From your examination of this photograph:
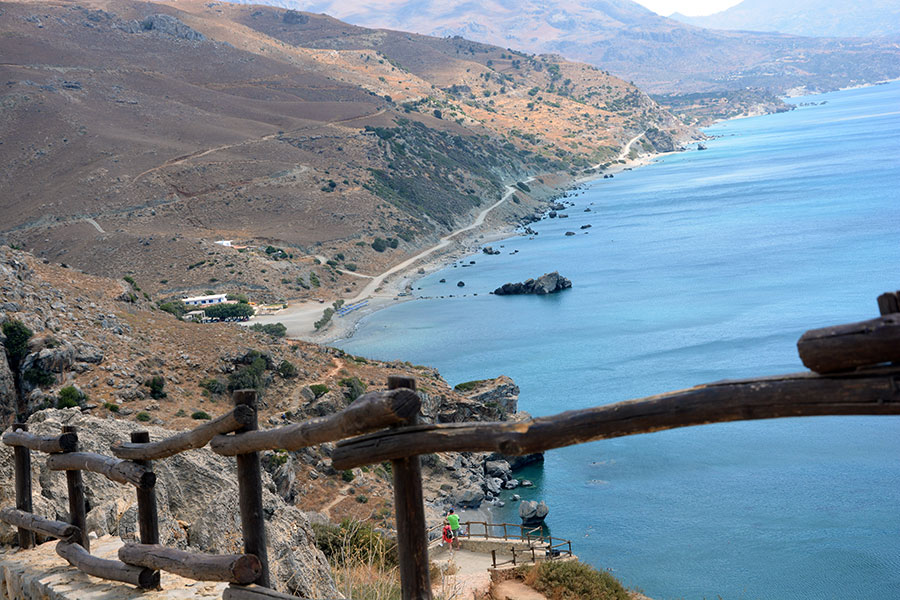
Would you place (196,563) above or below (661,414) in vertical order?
below

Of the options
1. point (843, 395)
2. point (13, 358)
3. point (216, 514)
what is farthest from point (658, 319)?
point (843, 395)

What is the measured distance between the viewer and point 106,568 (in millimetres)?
6688

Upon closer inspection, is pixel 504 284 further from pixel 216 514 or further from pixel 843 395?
pixel 843 395

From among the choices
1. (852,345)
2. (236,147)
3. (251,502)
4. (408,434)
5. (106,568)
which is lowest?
(106,568)

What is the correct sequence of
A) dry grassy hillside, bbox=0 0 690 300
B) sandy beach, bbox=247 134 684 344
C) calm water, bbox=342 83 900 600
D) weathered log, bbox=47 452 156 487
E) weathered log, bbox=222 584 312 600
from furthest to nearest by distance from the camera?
dry grassy hillside, bbox=0 0 690 300
sandy beach, bbox=247 134 684 344
calm water, bbox=342 83 900 600
weathered log, bbox=47 452 156 487
weathered log, bbox=222 584 312 600

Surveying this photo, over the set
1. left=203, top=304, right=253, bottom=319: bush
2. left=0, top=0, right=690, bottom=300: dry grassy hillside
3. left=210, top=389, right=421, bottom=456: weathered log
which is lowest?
left=210, top=389, right=421, bottom=456: weathered log

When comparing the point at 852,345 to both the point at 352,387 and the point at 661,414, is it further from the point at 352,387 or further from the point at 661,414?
the point at 352,387

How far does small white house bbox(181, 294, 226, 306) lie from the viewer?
63594 millimetres

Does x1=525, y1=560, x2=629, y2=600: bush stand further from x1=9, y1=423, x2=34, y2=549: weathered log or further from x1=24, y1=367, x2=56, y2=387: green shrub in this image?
x1=24, y1=367, x2=56, y2=387: green shrub

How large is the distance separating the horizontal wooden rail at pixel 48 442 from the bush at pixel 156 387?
68.4 feet

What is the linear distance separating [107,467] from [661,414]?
4788mm

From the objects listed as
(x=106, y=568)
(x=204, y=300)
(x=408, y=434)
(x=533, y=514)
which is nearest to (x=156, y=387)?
(x=533, y=514)

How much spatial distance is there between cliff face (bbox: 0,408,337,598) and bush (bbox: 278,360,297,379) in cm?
2310

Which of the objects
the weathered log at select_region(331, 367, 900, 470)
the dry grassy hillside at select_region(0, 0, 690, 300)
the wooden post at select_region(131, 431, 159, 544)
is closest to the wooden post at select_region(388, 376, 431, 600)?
→ the weathered log at select_region(331, 367, 900, 470)
